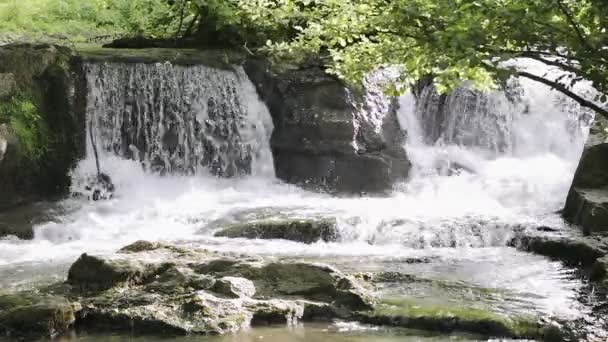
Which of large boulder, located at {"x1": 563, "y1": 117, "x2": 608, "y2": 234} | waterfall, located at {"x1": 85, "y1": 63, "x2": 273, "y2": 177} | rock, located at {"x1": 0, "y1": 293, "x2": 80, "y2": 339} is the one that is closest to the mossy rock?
waterfall, located at {"x1": 85, "y1": 63, "x2": 273, "y2": 177}

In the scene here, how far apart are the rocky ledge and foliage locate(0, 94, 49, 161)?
6700 millimetres

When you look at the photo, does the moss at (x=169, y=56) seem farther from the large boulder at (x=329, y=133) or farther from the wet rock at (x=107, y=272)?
the wet rock at (x=107, y=272)

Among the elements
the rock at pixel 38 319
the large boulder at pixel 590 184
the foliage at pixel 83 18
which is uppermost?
the foliage at pixel 83 18

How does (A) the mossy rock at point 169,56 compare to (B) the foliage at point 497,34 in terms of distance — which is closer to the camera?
(B) the foliage at point 497,34

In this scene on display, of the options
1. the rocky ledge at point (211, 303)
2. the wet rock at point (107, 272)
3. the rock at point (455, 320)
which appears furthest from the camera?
the wet rock at point (107, 272)

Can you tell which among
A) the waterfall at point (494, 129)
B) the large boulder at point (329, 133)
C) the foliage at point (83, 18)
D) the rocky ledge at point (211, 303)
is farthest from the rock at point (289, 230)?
the foliage at point (83, 18)

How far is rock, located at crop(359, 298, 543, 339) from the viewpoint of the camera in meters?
6.24

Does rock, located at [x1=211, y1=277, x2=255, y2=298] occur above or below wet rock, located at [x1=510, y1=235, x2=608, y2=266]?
below

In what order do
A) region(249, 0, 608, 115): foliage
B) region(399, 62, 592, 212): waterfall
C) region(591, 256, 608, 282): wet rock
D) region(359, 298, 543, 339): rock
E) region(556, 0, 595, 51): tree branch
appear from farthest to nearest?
region(399, 62, 592, 212): waterfall < region(591, 256, 608, 282): wet rock < region(359, 298, 543, 339): rock < region(249, 0, 608, 115): foliage < region(556, 0, 595, 51): tree branch

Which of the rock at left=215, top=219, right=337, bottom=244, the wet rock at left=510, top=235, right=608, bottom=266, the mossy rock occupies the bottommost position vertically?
the rock at left=215, top=219, right=337, bottom=244

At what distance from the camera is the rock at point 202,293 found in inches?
255

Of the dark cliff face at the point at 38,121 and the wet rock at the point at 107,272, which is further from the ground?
the dark cliff face at the point at 38,121

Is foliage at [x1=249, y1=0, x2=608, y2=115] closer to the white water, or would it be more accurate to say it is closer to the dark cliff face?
the white water

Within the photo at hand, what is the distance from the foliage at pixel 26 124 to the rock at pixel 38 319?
765cm
